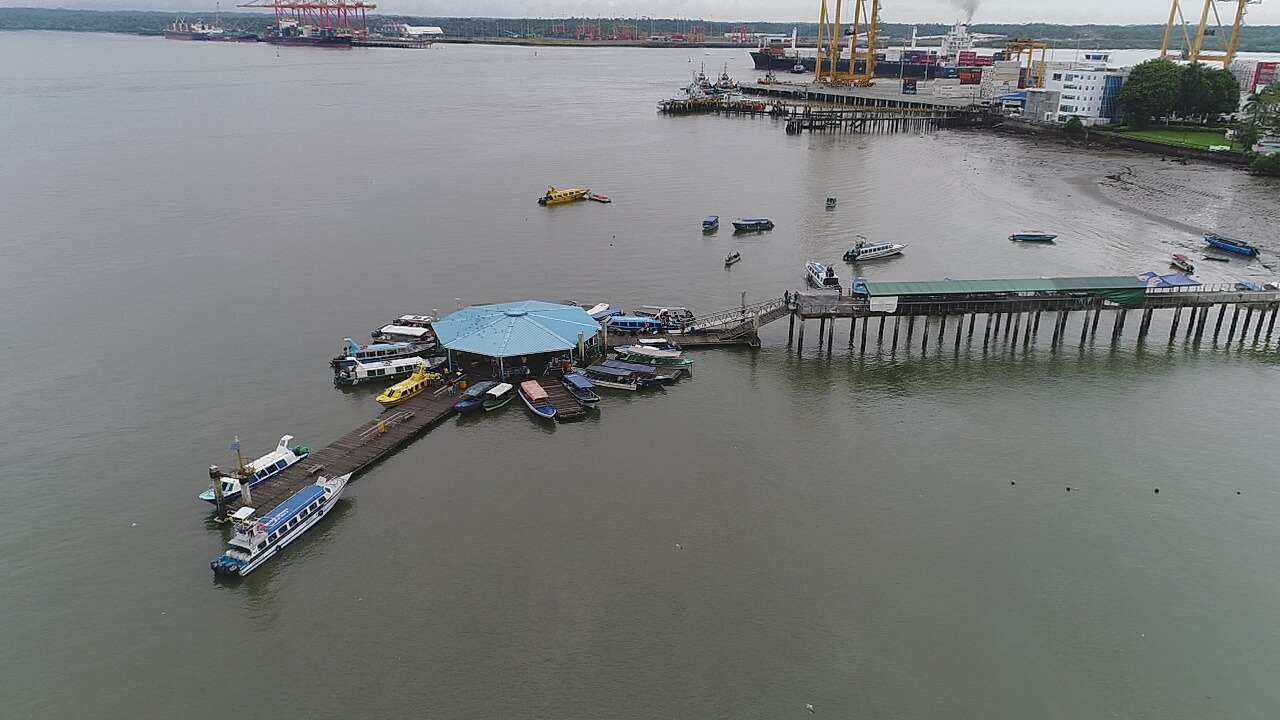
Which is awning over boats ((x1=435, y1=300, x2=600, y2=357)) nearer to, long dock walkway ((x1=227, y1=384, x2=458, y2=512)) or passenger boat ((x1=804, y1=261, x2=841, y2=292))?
long dock walkway ((x1=227, y1=384, x2=458, y2=512))

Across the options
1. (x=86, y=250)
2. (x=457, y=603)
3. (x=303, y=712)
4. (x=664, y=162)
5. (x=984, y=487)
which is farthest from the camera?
(x=664, y=162)

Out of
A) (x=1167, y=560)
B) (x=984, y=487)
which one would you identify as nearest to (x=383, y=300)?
(x=984, y=487)

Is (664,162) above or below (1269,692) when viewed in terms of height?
above

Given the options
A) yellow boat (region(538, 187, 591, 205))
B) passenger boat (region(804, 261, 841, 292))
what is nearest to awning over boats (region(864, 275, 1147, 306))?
passenger boat (region(804, 261, 841, 292))

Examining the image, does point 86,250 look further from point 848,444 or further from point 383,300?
point 848,444

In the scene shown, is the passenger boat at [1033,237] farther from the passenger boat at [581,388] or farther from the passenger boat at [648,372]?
the passenger boat at [581,388]

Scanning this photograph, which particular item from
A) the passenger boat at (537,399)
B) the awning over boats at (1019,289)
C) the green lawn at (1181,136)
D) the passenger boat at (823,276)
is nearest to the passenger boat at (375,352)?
the passenger boat at (537,399)
